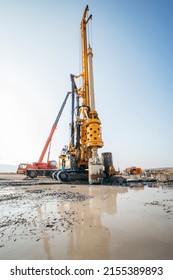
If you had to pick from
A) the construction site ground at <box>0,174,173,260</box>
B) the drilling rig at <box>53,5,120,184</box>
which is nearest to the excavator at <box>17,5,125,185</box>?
the drilling rig at <box>53,5,120,184</box>

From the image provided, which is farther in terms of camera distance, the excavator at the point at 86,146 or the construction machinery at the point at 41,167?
the construction machinery at the point at 41,167

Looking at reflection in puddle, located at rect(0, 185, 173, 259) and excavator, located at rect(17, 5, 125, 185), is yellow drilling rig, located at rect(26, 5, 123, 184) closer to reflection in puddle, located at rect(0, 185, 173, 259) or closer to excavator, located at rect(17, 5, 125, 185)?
excavator, located at rect(17, 5, 125, 185)

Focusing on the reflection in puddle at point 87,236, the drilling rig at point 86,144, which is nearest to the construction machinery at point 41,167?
the drilling rig at point 86,144

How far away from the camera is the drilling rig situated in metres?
13.9

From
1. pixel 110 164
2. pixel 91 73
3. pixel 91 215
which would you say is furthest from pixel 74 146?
pixel 91 215

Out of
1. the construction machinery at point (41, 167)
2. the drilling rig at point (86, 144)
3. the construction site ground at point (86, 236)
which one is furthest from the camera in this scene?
the construction machinery at point (41, 167)

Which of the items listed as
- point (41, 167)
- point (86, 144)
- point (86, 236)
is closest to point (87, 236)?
point (86, 236)

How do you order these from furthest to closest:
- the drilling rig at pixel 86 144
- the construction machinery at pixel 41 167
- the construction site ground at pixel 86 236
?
the construction machinery at pixel 41 167, the drilling rig at pixel 86 144, the construction site ground at pixel 86 236

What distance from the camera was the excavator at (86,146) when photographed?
13883mm

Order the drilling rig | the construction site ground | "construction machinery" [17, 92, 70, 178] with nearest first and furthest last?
the construction site ground
the drilling rig
"construction machinery" [17, 92, 70, 178]

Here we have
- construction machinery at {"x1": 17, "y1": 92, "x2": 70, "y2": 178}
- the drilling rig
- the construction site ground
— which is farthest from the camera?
construction machinery at {"x1": 17, "y1": 92, "x2": 70, "y2": 178}

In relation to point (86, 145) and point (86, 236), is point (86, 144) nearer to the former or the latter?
point (86, 145)

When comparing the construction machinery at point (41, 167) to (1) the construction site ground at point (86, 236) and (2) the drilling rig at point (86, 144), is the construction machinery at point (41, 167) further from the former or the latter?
(1) the construction site ground at point (86, 236)

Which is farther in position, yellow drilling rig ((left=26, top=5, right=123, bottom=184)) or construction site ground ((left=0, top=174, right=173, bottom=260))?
yellow drilling rig ((left=26, top=5, right=123, bottom=184))
